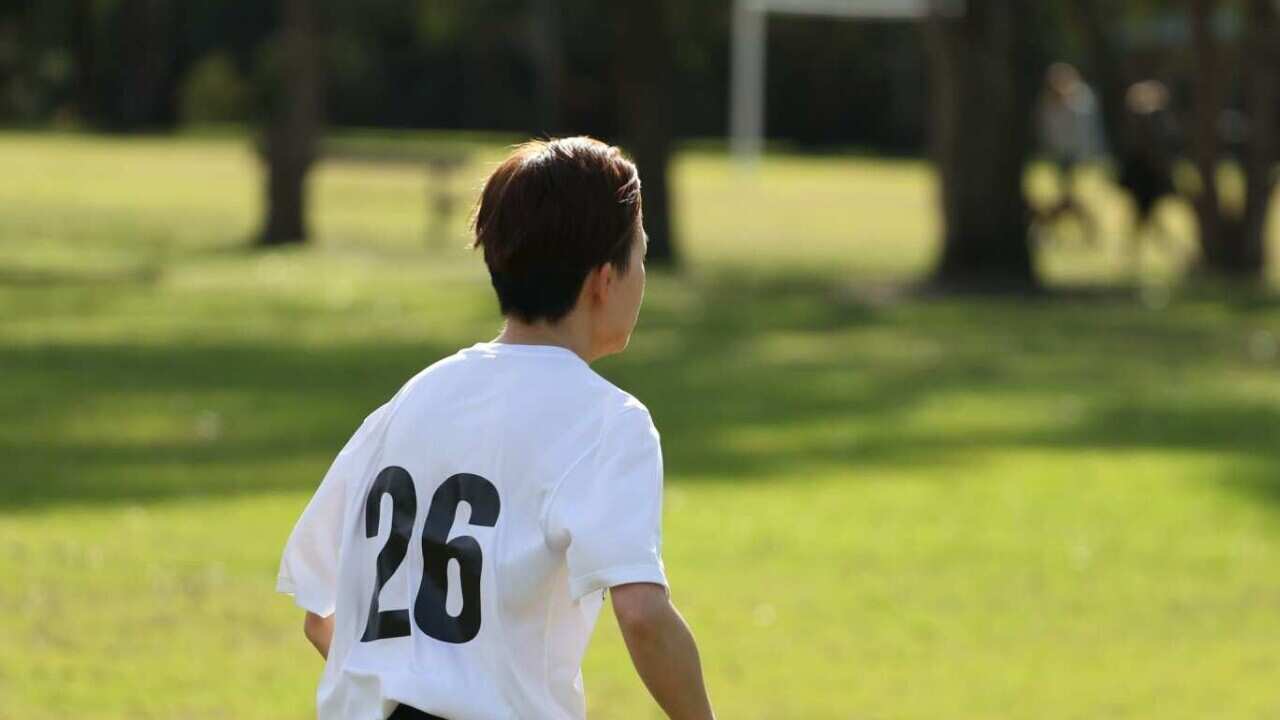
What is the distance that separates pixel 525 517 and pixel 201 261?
18.9 meters

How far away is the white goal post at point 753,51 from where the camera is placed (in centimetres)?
4512

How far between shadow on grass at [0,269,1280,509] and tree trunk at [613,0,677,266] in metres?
4.86

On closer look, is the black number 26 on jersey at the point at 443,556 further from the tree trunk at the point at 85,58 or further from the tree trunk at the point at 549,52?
the tree trunk at the point at 85,58

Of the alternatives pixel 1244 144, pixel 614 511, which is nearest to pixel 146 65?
pixel 1244 144

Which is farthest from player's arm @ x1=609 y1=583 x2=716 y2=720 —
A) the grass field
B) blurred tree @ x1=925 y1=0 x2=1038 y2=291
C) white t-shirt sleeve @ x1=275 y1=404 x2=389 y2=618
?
blurred tree @ x1=925 y1=0 x2=1038 y2=291

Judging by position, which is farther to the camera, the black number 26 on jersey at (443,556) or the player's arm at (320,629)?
the player's arm at (320,629)

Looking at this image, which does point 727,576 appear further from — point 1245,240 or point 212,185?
point 212,185

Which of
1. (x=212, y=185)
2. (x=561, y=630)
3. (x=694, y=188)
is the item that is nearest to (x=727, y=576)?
(x=561, y=630)

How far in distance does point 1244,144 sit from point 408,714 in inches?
849

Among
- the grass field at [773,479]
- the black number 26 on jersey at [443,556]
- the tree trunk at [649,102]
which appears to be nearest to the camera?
the black number 26 on jersey at [443,556]

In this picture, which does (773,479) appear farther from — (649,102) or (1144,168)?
(1144,168)

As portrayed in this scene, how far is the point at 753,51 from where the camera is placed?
168 feet

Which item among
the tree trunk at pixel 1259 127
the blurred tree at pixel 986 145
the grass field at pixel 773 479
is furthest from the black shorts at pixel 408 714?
the tree trunk at pixel 1259 127

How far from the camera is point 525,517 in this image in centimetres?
294
